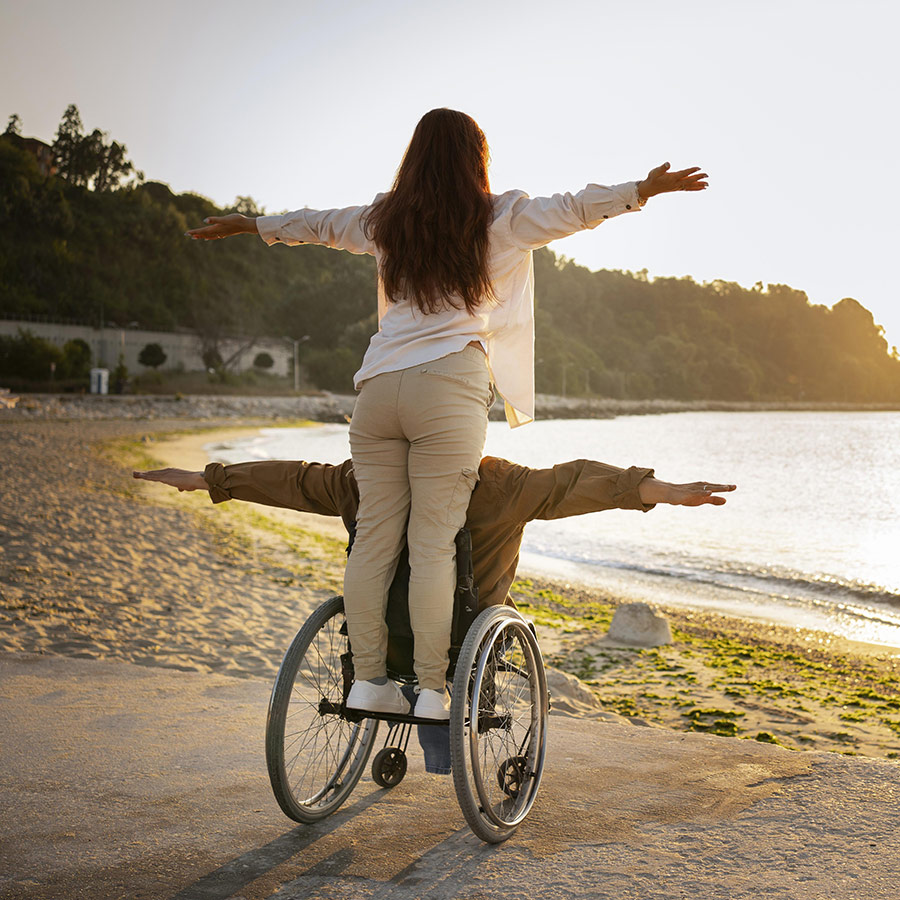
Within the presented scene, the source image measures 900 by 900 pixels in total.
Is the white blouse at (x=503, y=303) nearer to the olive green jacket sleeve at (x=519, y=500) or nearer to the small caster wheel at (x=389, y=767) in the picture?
the olive green jacket sleeve at (x=519, y=500)

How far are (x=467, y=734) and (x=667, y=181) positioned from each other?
172cm

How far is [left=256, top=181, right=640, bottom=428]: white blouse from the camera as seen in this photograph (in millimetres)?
2648

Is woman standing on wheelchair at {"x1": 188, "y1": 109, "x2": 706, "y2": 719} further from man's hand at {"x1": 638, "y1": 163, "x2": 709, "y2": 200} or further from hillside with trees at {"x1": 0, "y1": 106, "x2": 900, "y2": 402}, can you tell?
hillside with trees at {"x1": 0, "y1": 106, "x2": 900, "y2": 402}

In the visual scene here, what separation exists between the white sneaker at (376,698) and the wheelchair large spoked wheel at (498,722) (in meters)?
0.24

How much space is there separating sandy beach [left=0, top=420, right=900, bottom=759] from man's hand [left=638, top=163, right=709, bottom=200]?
322 cm

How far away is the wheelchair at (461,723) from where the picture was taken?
259cm

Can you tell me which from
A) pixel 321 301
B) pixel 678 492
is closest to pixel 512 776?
pixel 678 492

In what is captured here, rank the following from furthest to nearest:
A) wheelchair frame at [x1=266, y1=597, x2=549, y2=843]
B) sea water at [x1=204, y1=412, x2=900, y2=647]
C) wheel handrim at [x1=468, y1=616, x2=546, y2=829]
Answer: sea water at [x1=204, y1=412, x2=900, y2=647] → wheel handrim at [x1=468, y1=616, x2=546, y2=829] → wheelchair frame at [x1=266, y1=597, x2=549, y2=843]

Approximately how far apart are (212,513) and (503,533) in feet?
39.3

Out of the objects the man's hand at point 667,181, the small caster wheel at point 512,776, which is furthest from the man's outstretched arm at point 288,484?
the man's hand at point 667,181

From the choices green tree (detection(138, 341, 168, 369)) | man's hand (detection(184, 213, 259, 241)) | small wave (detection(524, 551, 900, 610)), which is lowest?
small wave (detection(524, 551, 900, 610))

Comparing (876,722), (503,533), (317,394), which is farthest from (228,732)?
(317,394)

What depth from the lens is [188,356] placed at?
82.6m

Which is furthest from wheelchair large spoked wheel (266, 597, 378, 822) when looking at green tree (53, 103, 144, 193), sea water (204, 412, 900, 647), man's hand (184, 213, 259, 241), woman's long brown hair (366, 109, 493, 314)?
green tree (53, 103, 144, 193)
